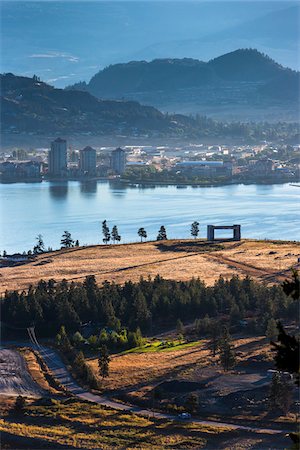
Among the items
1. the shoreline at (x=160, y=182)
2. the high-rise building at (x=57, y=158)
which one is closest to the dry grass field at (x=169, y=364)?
the shoreline at (x=160, y=182)

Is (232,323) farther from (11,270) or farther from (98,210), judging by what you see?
(98,210)

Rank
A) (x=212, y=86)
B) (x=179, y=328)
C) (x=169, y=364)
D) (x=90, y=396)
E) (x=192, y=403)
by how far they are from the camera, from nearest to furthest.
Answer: (x=192, y=403), (x=90, y=396), (x=169, y=364), (x=179, y=328), (x=212, y=86)

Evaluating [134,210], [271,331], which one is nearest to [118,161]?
[134,210]

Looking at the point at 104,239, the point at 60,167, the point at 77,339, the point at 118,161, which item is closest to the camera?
the point at 77,339

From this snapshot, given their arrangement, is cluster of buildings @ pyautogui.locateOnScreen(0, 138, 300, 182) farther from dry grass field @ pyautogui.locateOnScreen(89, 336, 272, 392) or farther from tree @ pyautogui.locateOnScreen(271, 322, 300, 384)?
tree @ pyautogui.locateOnScreen(271, 322, 300, 384)

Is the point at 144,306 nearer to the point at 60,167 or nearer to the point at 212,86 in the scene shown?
Result: the point at 60,167
